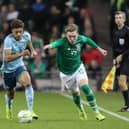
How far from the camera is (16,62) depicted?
14672 millimetres

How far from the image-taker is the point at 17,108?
17.5 m

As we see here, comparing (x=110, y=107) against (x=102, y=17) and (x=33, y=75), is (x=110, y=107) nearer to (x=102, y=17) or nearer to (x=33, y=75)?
(x=33, y=75)

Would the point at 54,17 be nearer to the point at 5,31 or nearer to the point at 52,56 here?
the point at 5,31

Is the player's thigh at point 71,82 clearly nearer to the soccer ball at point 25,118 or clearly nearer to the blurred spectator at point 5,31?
the soccer ball at point 25,118

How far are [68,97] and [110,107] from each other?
11.3 ft

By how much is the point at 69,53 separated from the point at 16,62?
1056mm

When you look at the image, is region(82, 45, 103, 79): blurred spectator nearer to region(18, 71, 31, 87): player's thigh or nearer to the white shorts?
the white shorts

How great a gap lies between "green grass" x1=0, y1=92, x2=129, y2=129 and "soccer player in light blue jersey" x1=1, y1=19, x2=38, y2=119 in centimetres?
50

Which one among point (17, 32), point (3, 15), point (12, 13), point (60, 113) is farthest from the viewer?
point (3, 15)

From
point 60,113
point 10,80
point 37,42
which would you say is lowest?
point 60,113

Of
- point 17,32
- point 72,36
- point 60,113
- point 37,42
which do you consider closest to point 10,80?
point 17,32

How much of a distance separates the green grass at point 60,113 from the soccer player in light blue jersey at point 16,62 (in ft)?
1.64

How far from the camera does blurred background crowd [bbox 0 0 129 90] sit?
23906mm

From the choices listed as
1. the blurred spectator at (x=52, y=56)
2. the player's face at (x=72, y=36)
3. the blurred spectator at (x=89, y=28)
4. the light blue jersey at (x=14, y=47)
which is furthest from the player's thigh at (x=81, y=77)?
the blurred spectator at (x=89, y=28)
